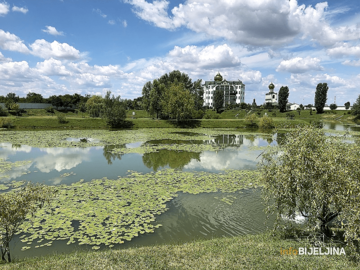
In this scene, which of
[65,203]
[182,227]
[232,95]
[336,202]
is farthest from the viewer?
[232,95]

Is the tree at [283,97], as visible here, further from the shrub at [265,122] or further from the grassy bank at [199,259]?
the grassy bank at [199,259]

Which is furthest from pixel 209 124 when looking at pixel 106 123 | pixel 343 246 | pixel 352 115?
pixel 352 115

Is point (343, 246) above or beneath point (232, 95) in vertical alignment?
beneath

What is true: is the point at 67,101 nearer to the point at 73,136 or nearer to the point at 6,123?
the point at 6,123

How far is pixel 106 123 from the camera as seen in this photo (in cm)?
6059

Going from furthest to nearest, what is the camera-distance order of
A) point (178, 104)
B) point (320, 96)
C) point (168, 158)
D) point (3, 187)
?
point (320, 96)
point (178, 104)
point (168, 158)
point (3, 187)

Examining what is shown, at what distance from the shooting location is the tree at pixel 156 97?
65.8 meters

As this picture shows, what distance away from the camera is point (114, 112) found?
5850 cm

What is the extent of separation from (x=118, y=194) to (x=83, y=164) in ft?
30.2

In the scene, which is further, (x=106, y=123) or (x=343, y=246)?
(x=106, y=123)

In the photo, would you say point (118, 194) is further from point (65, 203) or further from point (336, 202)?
point (336, 202)

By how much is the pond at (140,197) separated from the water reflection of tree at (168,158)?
0.33ft

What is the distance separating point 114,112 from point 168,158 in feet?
123

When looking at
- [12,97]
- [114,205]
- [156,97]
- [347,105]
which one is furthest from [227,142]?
[12,97]
